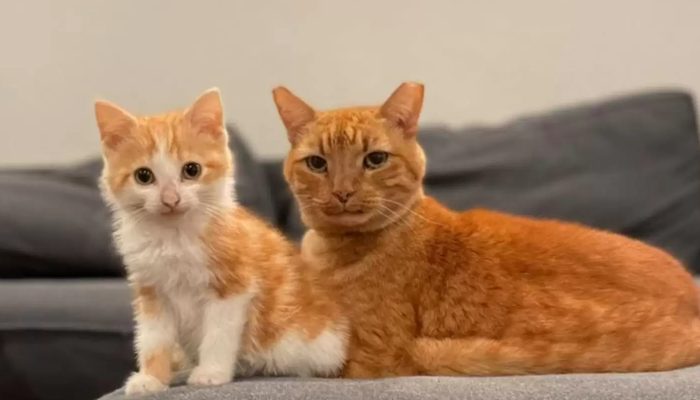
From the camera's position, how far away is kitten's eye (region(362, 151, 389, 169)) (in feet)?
4.08

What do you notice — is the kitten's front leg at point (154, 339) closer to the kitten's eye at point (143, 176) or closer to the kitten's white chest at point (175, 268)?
the kitten's white chest at point (175, 268)

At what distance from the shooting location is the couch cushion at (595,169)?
208cm

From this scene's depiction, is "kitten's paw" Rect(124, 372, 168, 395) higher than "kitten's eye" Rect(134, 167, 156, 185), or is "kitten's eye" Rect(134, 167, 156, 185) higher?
"kitten's eye" Rect(134, 167, 156, 185)

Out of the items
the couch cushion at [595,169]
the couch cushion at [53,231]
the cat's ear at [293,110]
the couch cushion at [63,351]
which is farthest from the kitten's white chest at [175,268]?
the couch cushion at [595,169]

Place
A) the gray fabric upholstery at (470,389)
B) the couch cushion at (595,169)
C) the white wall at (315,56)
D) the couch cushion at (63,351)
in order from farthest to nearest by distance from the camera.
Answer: the white wall at (315,56), the couch cushion at (595,169), the couch cushion at (63,351), the gray fabric upholstery at (470,389)

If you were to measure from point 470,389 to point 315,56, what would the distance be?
165 centimetres

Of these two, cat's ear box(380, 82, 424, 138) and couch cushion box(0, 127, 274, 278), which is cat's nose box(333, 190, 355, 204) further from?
couch cushion box(0, 127, 274, 278)

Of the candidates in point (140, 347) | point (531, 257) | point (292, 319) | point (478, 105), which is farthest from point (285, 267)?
point (478, 105)

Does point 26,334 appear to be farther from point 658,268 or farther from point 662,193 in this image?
point 662,193

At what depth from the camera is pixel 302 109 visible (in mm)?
1286

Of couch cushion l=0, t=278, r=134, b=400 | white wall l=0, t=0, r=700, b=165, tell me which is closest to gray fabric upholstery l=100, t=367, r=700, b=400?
couch cushion l=0, t=278, r=134, b=400

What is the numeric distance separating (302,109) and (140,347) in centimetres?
40

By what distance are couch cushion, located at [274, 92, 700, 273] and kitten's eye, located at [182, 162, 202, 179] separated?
1052 millimetres

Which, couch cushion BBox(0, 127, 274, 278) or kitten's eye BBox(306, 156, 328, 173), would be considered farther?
couch cushion BBox(0, 127, 274, 278)
